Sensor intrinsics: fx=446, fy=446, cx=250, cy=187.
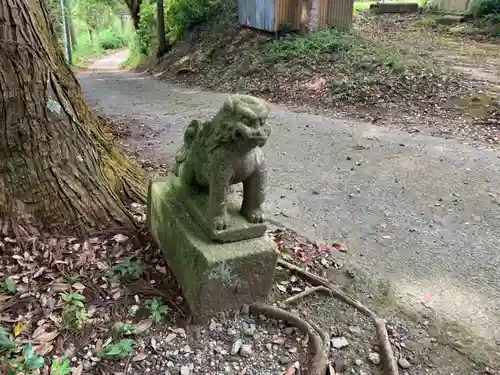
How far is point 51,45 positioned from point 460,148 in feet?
18.2

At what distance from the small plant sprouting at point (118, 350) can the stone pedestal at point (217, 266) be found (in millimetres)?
445

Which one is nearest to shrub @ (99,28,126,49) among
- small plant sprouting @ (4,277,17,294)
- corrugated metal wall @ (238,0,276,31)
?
corrugated metal wall @ (238,0,276,31)

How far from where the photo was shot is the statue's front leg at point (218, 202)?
2611 mm

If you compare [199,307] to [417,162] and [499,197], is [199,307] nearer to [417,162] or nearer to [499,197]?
[499,197]

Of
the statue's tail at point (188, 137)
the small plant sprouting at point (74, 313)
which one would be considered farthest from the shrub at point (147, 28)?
the small plant sprouting at point (74, 313)

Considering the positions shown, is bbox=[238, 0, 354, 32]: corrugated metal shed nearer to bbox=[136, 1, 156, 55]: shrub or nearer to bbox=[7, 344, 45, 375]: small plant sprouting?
bbox=[136, 1, 156, 55]: shrub

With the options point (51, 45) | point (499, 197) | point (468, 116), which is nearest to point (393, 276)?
point (499, 197)

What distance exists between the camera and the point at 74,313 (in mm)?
2707

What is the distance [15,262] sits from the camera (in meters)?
3.06

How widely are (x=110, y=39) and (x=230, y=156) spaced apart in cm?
3922

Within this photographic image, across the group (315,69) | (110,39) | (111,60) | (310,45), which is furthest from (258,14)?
(110,39)

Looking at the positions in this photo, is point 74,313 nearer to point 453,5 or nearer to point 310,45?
point 310,45

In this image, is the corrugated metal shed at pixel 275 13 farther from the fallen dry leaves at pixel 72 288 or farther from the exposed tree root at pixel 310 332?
the exposed tree root at pixel 310 332

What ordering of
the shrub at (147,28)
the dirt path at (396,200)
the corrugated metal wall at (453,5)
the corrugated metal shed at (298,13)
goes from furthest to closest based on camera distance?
1. the shrub at (147,28)
2. the corrugated metal wall at (453,5)
3. the corrugated metal shed at (298,13)
4. the dirt path at (396,200)
